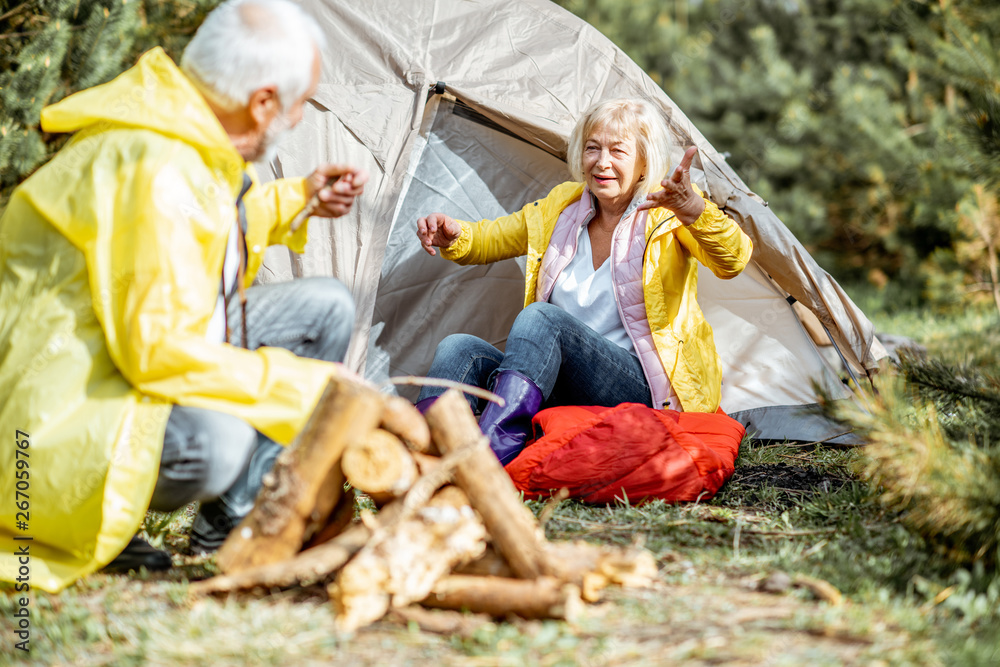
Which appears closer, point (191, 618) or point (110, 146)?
point (191, 618)

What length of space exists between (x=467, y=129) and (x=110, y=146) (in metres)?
1.67

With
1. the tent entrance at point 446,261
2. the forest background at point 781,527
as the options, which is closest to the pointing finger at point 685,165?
the forest background at point 781,527

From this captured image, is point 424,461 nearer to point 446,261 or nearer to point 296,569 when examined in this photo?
point 296,569

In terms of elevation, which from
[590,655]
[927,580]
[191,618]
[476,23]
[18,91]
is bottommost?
[191,618]

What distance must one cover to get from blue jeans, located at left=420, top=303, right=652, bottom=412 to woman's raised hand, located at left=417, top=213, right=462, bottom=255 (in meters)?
0.34

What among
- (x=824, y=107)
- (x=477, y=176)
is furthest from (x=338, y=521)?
(x=824, y=107)

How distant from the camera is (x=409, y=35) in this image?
9.09 feet

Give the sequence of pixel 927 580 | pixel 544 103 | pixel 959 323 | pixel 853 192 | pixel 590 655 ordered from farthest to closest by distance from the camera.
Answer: pixel 853 192 → pixel 959 323 → pixel 544 103 → pixel 927 580 → pixel 590 655

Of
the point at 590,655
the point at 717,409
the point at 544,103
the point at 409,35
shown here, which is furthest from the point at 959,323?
the point at 590,655

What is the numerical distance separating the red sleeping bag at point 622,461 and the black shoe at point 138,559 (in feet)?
2.98

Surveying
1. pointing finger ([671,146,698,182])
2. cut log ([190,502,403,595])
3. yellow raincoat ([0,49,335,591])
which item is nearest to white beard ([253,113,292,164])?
yellow raincoat ([0,49,335,591])

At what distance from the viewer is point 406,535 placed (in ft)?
4.65

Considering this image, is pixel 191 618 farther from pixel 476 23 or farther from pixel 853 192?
pixel 853 192

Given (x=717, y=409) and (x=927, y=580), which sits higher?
(x=927, y=580)
